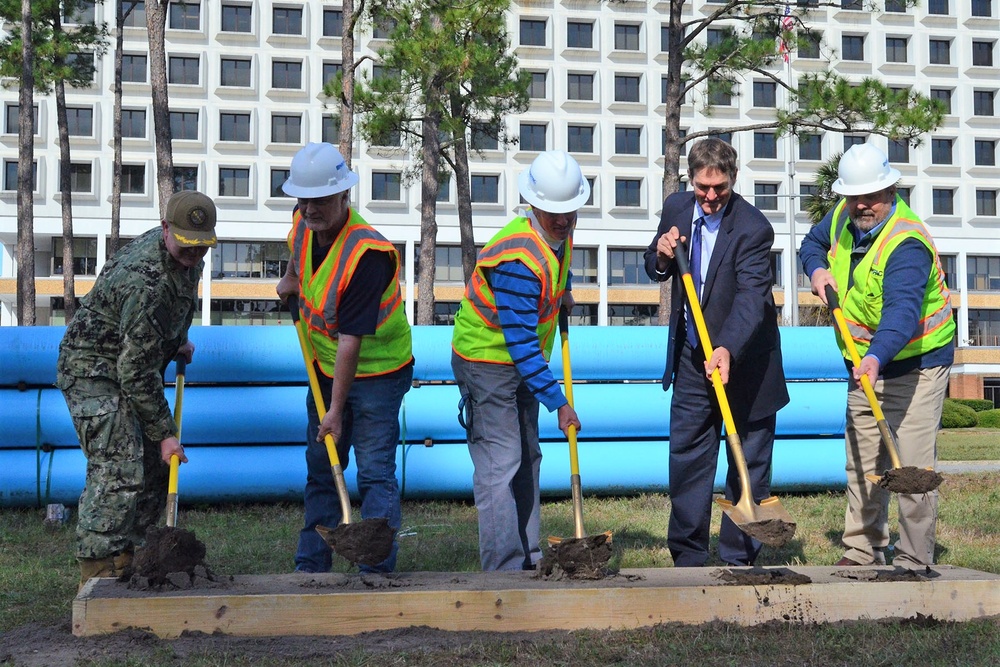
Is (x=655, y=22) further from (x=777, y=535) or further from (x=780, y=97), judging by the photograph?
(x=777, y=535)

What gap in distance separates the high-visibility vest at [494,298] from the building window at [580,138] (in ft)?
139

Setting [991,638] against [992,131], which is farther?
[992,131]

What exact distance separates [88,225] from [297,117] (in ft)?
31.0

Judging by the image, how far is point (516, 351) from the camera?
4383 millimetres

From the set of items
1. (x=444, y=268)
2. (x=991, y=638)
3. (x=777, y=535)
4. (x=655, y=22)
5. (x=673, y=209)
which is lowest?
(x=991, y=638)

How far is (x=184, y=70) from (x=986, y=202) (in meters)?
36.2

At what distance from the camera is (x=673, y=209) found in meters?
5.04

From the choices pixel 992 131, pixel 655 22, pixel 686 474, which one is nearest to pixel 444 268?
pixel 655 22

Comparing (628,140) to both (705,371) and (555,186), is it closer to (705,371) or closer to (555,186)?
(705,371)

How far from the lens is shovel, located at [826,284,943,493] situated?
4445mm

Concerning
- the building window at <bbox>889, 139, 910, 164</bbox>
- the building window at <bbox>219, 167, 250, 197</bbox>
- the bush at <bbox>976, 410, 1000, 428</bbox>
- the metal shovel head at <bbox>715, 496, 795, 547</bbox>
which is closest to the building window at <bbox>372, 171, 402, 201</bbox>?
the building window at <bbox>219, 167, 250, 197</bbox>

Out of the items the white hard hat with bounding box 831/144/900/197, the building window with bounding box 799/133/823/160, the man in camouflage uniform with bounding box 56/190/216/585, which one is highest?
the building window with bounding box 799/133/823/160

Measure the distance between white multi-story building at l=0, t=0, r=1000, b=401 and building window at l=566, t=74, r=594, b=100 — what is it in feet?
0.29

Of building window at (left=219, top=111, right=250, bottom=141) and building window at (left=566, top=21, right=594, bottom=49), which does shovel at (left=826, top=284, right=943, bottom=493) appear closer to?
building window at (left=219, top=111, right=250, bottom=141)
